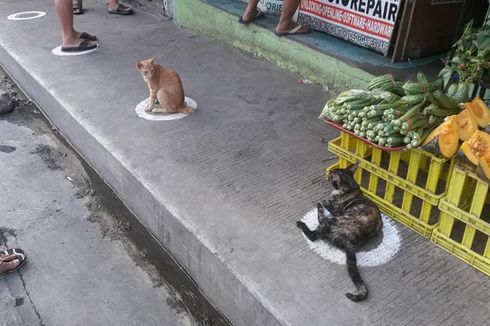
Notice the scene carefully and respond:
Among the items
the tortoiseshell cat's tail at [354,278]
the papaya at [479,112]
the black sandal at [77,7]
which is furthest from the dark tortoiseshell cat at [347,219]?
the black sandal at [77,7]

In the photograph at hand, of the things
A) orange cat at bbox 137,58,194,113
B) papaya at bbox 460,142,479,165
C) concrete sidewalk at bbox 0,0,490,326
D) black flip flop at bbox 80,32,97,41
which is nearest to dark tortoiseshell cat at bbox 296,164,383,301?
concrete sidewalk at bbox 0,0,490,326

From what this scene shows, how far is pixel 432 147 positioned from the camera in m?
2.49

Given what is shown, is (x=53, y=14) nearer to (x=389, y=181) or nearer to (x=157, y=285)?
(x=157, y=285)

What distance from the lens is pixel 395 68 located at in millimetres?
4465

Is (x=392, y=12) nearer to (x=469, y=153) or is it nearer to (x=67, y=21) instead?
(x=469, y=153)

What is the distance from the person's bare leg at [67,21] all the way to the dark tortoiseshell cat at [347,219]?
4120 millimetres

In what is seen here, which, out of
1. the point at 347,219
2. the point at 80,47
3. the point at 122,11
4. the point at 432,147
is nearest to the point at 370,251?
the point at 347,219

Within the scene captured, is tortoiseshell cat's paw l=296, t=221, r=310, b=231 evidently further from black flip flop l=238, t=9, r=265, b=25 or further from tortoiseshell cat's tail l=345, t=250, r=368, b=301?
black flip flop l=238, t=9, r=265, b=25

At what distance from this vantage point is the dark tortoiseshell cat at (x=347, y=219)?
2.59 meters

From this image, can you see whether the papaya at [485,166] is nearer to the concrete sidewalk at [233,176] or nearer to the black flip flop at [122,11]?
the concrete sidewalk at [233,176]

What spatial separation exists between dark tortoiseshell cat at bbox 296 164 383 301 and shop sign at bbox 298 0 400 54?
2386mm

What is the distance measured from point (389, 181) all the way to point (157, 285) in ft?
5.35

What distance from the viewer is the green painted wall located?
179 inches

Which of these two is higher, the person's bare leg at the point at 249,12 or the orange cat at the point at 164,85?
the person's bare leg at the point at 249,12
